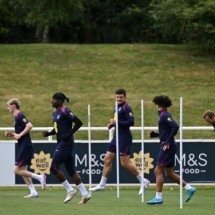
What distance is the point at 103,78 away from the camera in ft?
139

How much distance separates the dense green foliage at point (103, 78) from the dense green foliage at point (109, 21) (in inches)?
62.6

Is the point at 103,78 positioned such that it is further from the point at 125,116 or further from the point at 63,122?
the point at 63,122

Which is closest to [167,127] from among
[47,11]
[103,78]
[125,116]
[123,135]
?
[125,116]

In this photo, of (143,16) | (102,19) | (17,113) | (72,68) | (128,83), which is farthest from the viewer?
(102,19)

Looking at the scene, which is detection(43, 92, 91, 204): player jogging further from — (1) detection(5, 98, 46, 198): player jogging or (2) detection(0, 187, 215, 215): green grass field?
(1) detection(5, 98, 46, 198): player jogging

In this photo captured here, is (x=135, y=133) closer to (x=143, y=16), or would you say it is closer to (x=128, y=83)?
(x=128, y=83)

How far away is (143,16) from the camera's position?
55.1 meters

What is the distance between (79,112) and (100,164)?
11.3m

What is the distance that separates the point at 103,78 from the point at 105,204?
23.8 meters

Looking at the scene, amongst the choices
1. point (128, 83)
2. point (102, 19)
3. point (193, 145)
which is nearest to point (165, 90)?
point (128, 83)

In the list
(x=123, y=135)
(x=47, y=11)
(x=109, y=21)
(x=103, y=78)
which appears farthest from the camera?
(x=109, y=21)

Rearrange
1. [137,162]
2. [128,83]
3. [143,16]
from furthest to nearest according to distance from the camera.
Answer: [143,16] < [128,83] < [137,162]

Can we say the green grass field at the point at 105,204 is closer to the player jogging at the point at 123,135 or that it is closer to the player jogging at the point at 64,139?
the player jogging at the point at 64,139

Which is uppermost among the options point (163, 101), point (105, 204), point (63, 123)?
point (163, 101)
